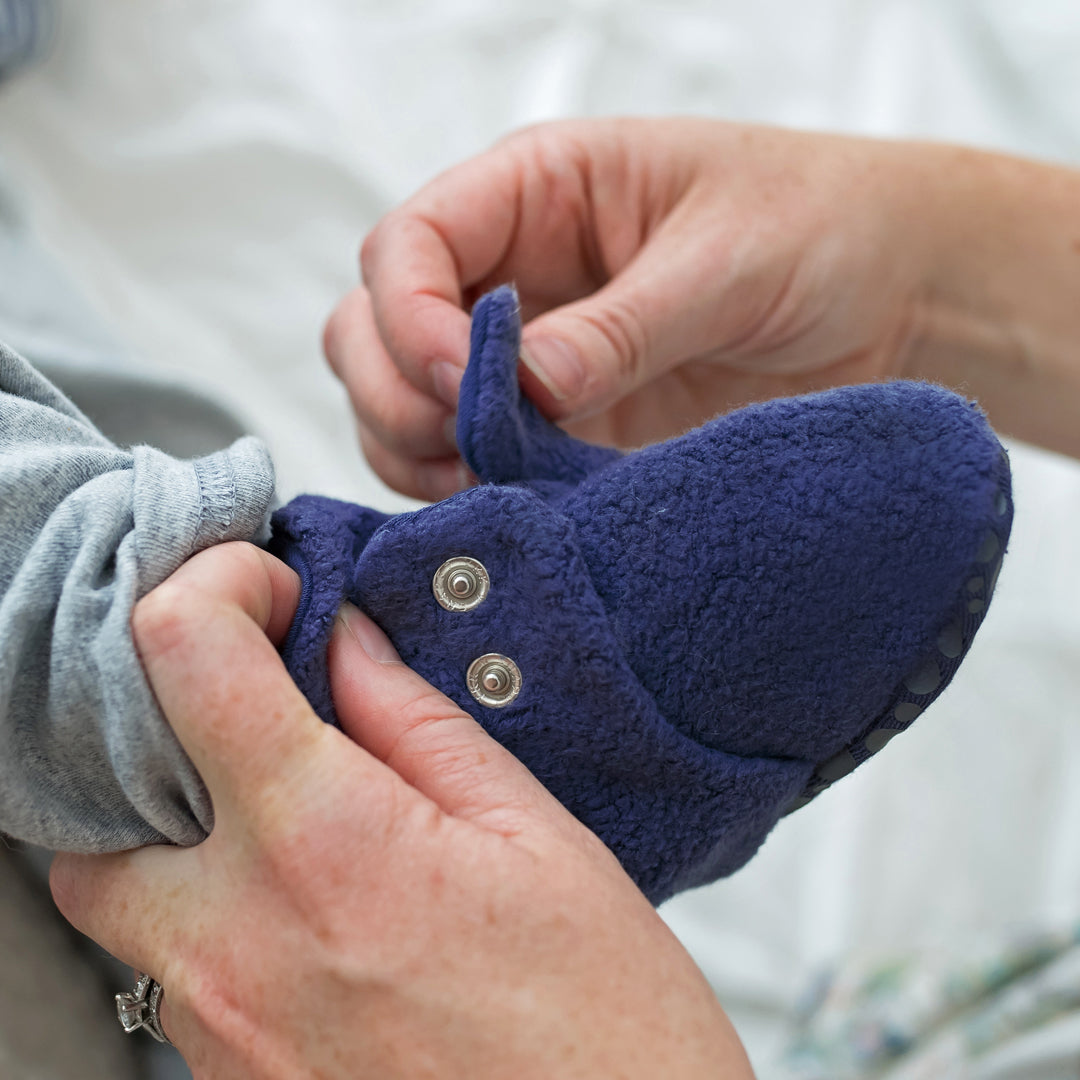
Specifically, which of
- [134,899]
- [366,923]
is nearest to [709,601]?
[366,923]

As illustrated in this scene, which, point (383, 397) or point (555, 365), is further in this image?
point (383, 397)

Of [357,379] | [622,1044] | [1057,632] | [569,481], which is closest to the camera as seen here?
[622,1044]

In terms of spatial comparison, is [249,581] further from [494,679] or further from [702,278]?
[702,278]

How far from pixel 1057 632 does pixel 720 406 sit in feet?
1.78

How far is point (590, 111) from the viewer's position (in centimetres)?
128

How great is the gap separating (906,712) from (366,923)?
0.31m

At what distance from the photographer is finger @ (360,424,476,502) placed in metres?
0.85

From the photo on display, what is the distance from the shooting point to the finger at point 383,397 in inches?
31.1

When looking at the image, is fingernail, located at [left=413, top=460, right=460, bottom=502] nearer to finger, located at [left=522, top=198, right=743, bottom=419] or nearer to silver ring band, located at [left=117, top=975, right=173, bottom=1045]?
finger, located at [left=522, top=198, right=743, bottom=419]

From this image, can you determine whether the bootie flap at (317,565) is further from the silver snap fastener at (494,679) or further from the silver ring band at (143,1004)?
the silver ring band at (143,1004)

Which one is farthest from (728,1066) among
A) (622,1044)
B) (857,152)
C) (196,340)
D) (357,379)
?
(196,340)

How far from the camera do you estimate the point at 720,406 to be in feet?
3.25

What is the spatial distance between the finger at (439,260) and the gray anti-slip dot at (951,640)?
0.39m

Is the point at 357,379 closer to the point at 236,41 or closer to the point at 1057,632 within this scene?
the point at 236,41
